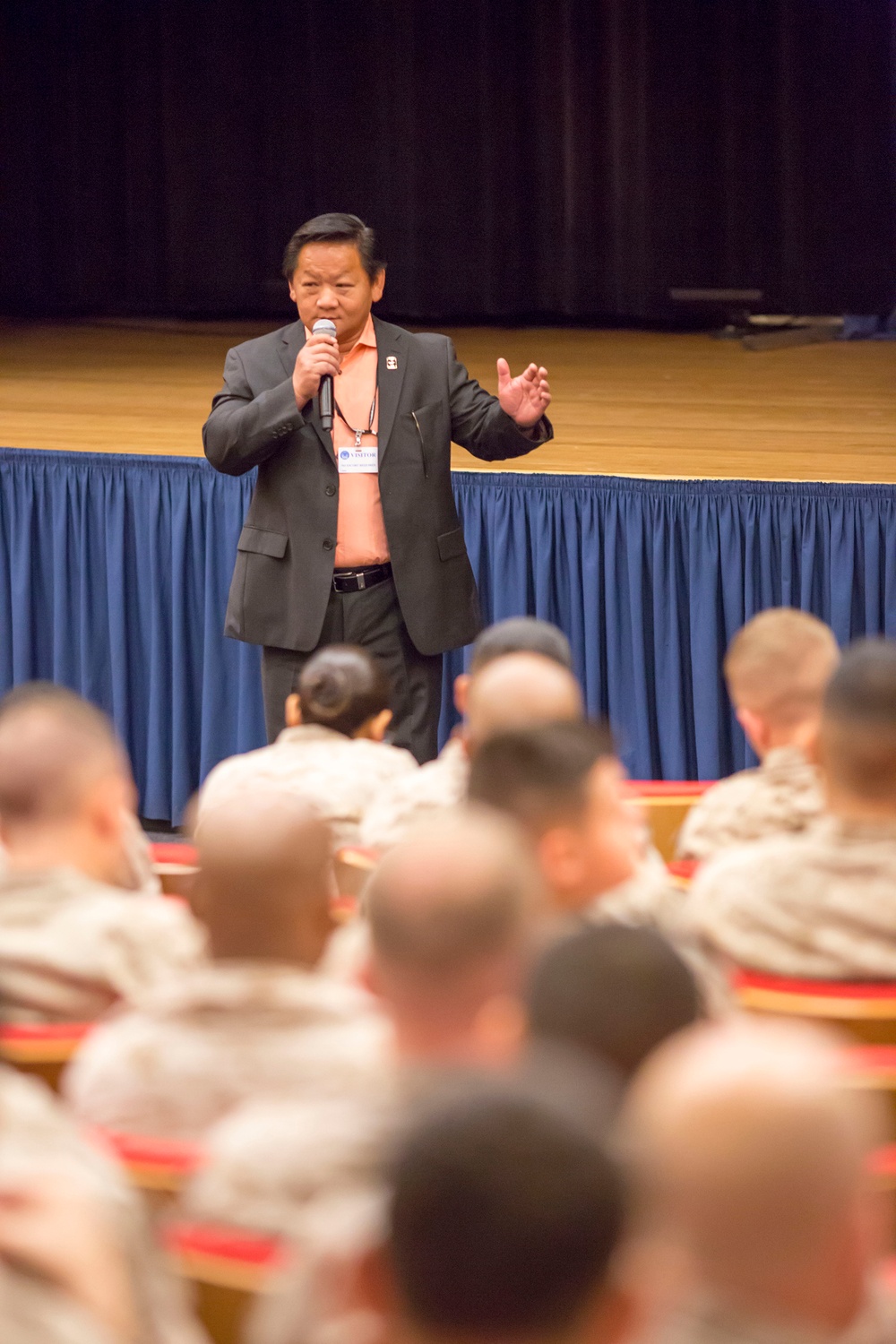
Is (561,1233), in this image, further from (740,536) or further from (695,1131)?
(740,536)

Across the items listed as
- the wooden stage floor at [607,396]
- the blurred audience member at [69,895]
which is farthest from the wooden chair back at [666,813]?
the wooden stage floor at [607,396]

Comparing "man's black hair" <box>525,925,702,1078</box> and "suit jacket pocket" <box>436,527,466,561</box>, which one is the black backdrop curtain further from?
"man's black hair" <box>525,925,702,1078</box>

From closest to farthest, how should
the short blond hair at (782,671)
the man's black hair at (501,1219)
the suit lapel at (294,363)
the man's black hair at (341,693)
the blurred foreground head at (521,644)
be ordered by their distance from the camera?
the man's black hair at (501,1219) → the short blond hair at (782,671) → the blurred foreground head at (521,644) → the man's black hair at (341,693) → the suit lapel at (294,363)

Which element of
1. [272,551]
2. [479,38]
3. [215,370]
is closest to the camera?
[272,551]

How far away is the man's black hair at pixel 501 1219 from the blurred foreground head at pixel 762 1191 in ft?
0.17

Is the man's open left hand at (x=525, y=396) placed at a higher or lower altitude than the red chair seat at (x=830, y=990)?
higher

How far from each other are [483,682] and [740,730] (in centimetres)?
260

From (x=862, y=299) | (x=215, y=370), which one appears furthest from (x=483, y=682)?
(x=862, y=299)

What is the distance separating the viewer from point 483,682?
101 inches

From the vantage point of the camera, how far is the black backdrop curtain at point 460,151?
8344 mm

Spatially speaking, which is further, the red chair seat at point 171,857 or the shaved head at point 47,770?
the red chair seat at point 171,857

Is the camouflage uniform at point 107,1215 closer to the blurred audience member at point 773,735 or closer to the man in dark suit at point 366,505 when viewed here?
the blurred audience member at point 773,735

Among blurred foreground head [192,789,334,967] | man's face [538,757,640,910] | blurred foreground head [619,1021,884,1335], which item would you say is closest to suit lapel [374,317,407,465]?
man's face [538,757,640,910]

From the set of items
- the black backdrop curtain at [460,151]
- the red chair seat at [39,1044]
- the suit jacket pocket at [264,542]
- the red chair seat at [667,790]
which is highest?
the black backdrop curtain at [460,151]
